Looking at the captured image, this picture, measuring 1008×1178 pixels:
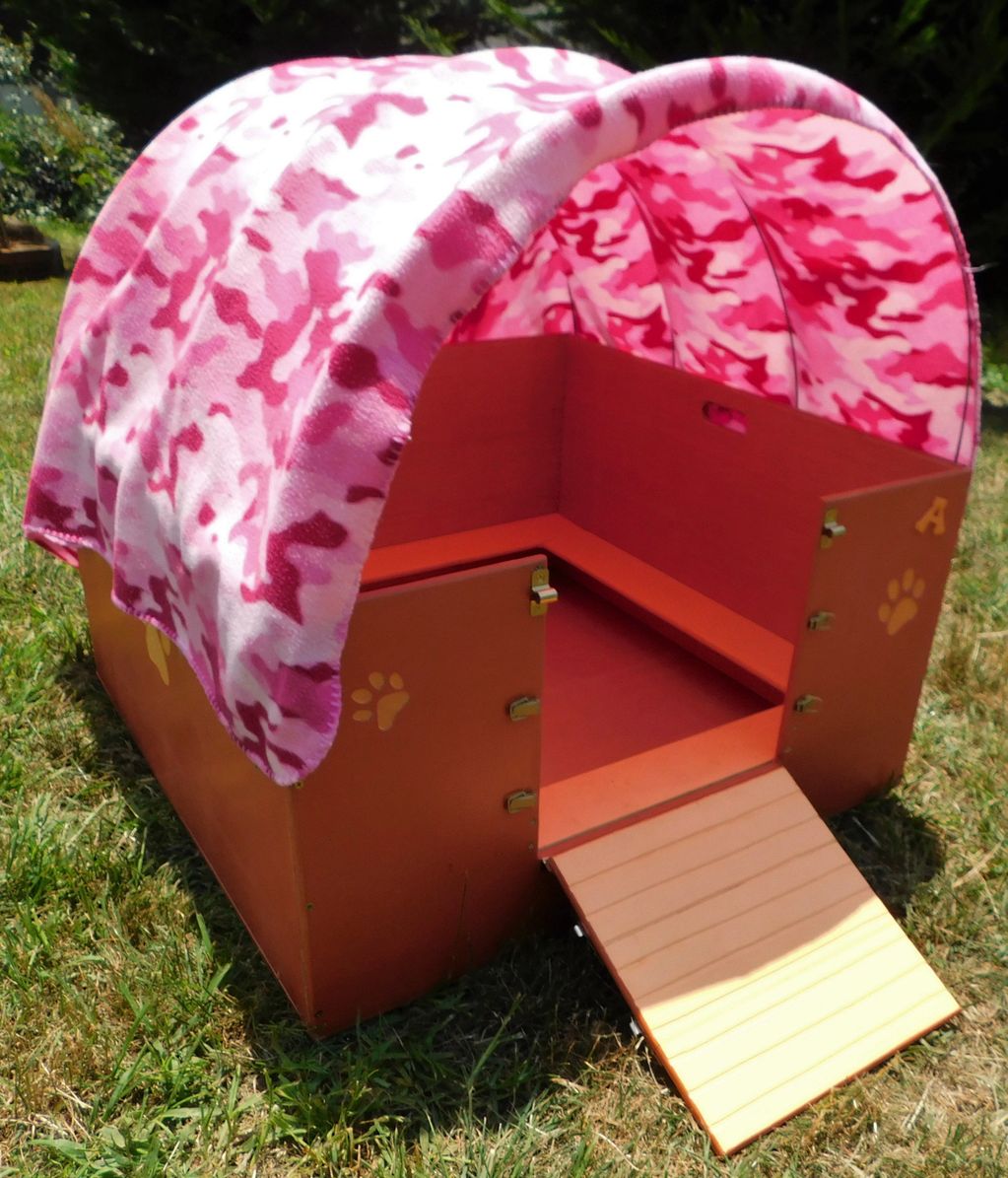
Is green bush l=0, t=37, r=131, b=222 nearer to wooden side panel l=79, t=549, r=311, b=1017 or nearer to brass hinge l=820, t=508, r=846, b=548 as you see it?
wooden side panel l=79, t=549, r=311, b=1017

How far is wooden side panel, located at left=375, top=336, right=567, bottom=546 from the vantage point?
135 inches

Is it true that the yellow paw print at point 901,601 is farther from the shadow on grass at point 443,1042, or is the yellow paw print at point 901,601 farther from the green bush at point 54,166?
the green bush at point 54,166

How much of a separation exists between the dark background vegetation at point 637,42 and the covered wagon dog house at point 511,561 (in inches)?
134

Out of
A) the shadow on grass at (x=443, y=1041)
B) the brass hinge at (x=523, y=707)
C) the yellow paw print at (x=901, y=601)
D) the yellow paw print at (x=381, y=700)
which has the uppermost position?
the yellow paw print at (x=381, y=700)

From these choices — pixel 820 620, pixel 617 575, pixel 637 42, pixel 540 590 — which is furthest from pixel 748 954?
pixel 637 42

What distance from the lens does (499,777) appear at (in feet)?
6.64

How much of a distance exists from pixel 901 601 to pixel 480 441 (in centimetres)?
157

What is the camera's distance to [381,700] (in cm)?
181

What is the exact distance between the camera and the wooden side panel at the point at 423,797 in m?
1.80

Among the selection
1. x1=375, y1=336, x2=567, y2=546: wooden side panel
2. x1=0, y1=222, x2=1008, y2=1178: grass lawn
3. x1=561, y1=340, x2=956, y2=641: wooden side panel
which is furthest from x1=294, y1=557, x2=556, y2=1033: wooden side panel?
x1=375, y1=336, x2=567, y2=546: wooden side panel

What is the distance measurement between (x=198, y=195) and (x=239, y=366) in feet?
1.74

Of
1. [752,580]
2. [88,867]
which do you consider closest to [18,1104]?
[88,867]

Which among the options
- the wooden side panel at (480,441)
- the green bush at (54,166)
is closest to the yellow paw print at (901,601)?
the wooden side panel at (480,441)

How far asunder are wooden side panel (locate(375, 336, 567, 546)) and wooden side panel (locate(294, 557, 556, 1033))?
1.55 m
